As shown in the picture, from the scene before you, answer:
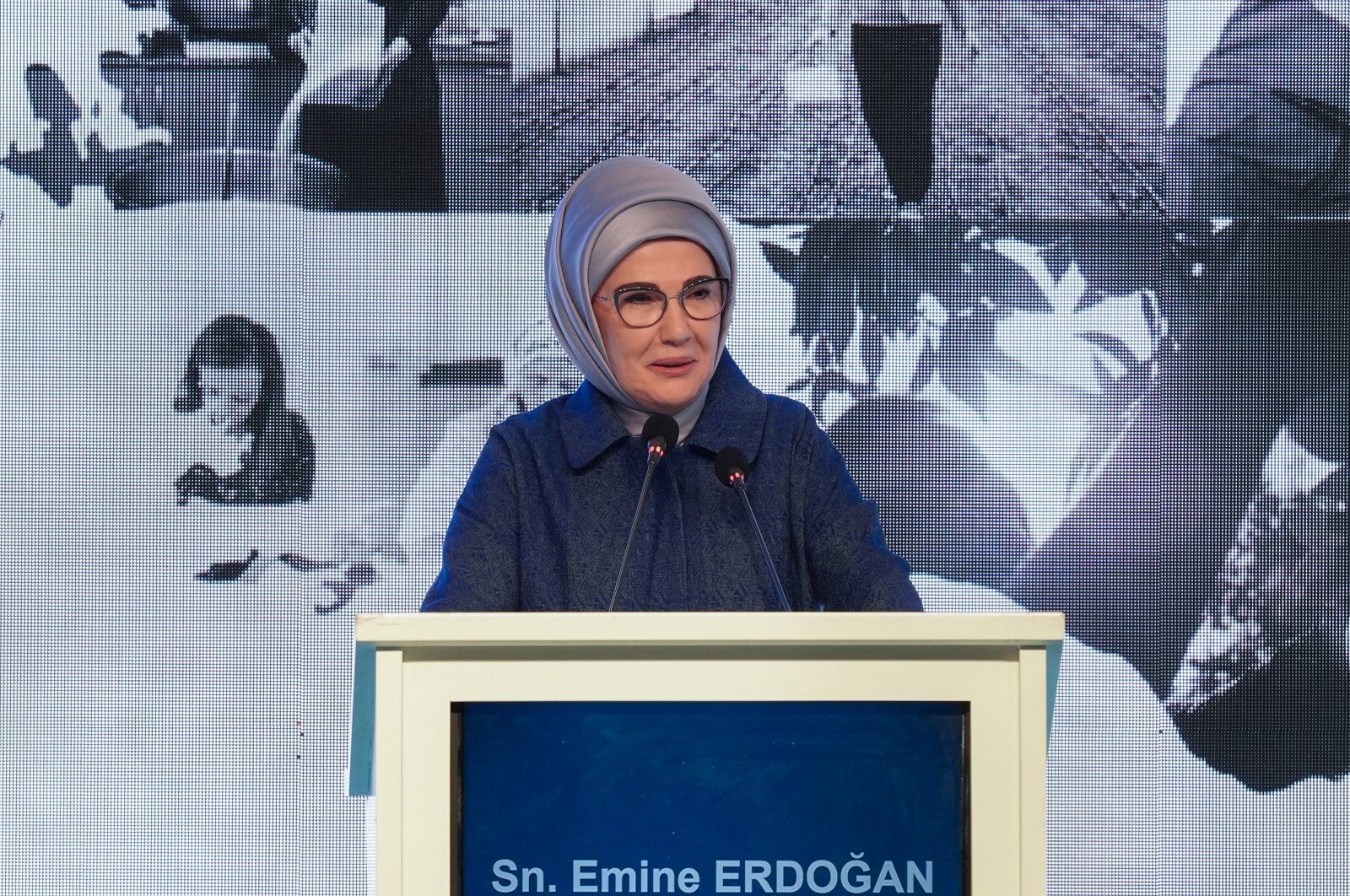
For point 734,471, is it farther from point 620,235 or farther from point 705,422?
point 620,235

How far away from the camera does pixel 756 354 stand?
307 centimetres

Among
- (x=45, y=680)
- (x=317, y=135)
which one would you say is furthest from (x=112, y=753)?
(x=317, y=135)

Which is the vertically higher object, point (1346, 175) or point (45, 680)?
point (1346, 175)

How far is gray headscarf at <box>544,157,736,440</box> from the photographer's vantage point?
1772 mm

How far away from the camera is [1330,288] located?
10.2 feet

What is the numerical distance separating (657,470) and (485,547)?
0.23 m

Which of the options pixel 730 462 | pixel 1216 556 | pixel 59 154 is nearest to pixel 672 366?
pixel 730 462

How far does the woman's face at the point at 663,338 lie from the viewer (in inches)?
69.4

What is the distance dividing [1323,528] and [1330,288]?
50 cm

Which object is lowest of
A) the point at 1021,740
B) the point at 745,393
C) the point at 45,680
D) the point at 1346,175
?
the point at 45,680

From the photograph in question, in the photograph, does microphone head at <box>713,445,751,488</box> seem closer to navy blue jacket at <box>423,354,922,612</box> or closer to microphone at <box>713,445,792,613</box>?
microphone at <box>713,445,792,613</box>

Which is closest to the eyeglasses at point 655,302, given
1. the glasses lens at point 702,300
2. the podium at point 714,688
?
the glasses lens at point 702,300

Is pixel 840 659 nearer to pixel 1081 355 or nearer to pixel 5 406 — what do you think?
pixel 1081 355

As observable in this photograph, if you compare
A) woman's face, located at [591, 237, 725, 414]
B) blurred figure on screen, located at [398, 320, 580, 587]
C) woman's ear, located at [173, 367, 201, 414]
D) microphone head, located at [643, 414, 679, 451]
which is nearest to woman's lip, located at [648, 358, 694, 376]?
woman's face, located at [591, 237, 725, 414]
